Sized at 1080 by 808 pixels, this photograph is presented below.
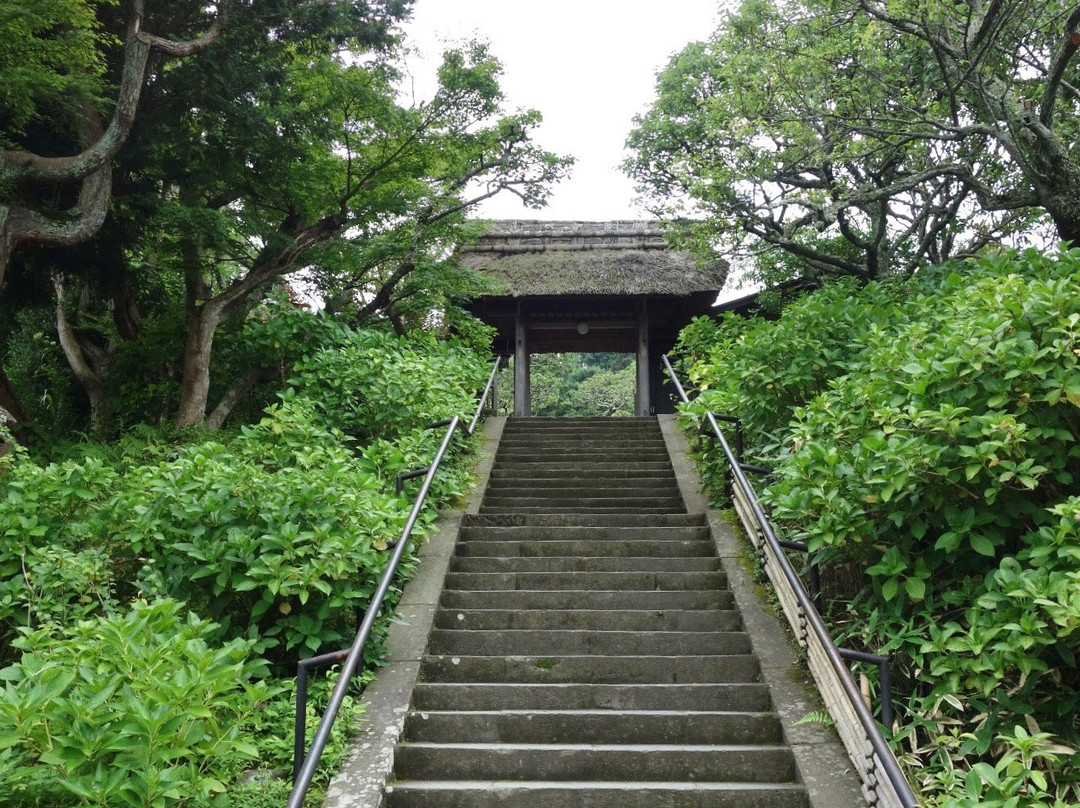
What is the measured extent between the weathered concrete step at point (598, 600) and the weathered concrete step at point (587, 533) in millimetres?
990

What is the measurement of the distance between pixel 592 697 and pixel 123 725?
2.43 m

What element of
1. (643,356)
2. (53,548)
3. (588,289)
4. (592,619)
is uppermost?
(588,289)

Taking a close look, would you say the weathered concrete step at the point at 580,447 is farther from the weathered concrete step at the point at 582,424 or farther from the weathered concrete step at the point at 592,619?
the weathered concrete step at the point at 592,619

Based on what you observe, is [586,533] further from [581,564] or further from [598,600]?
[598,600]

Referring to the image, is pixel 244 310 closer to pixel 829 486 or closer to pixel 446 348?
pixel 446 348

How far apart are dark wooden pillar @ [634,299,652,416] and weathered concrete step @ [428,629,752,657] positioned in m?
9.53

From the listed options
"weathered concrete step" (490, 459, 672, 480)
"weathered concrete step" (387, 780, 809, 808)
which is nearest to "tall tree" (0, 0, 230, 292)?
"weathered concrete step" (490, 459, 672, 480)

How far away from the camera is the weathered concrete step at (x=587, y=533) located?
654 cm

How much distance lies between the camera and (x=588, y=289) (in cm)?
1375

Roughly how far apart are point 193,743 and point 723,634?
123 inches

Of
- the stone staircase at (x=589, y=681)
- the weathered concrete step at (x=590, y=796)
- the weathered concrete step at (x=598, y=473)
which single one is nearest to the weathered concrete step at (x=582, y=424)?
the weathered concrete step at (x=598, y=473)

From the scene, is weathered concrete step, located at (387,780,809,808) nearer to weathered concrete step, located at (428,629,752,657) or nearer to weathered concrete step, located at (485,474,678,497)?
weathered concrete step, located at (428,629,752,657)

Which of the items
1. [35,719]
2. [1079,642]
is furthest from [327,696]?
[1079,642]

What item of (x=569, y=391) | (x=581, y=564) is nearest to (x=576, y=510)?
(x=581, y=564)
